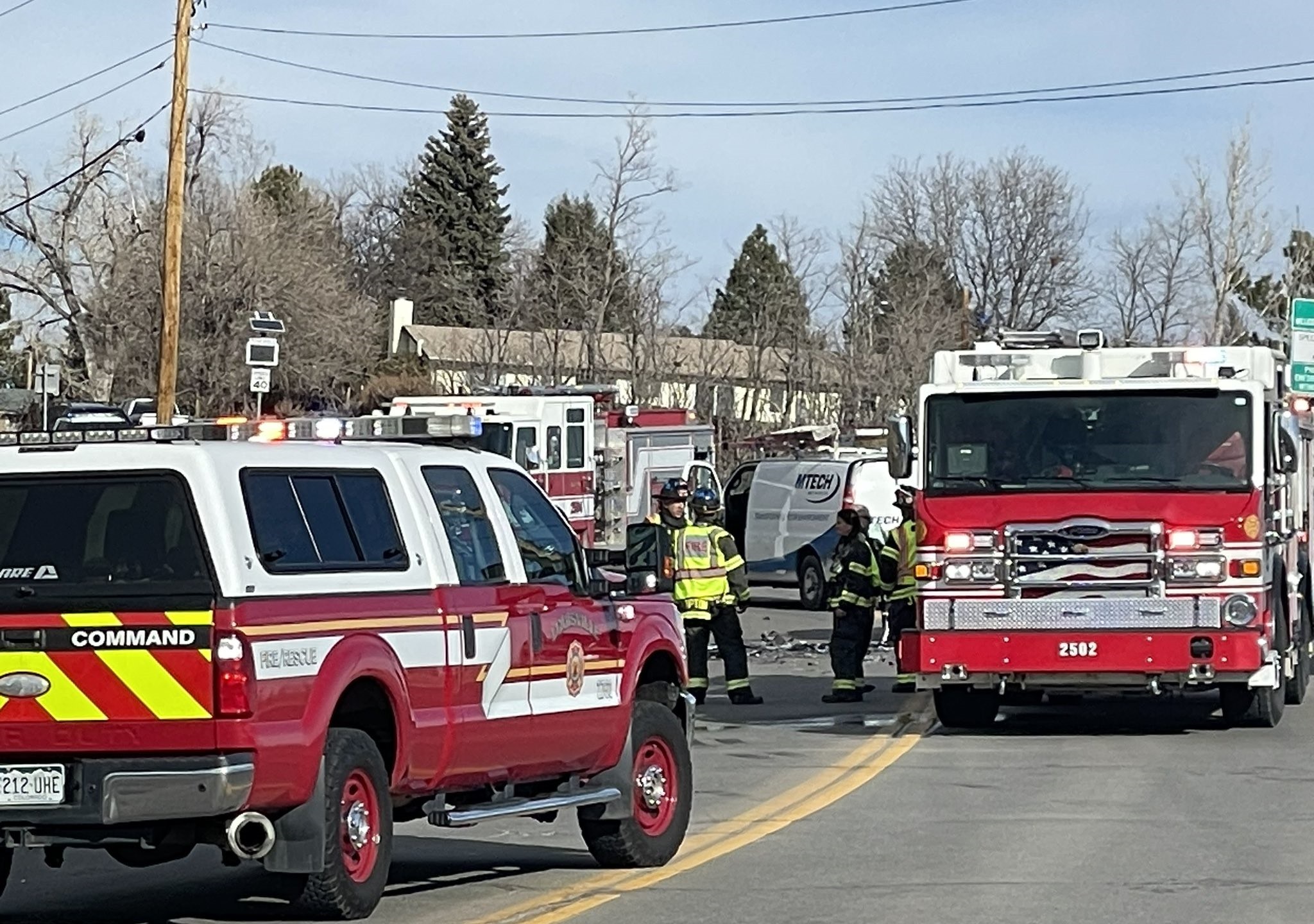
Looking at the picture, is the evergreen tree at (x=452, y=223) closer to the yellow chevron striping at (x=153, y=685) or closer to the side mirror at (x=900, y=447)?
the side mirror at (x=900, y=447)

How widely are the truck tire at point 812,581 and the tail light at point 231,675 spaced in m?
24.1

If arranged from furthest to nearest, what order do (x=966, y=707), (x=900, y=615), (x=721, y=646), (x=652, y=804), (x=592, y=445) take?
(x=592, y=445), (x=900, y=615), (x=721, y=646), (x=966, y=707), (x=652, y=804)

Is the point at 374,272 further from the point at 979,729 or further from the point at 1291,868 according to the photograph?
the point at 1291,868

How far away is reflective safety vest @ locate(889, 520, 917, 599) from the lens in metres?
19.5

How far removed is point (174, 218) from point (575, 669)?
1970 cm

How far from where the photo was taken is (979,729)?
16922mm

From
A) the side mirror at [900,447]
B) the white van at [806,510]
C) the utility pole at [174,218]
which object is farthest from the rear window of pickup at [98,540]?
the white van at [806,510]

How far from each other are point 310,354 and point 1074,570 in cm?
3904

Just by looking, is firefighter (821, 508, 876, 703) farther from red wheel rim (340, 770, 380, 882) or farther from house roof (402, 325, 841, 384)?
house roof (402, 325, 841, 384)

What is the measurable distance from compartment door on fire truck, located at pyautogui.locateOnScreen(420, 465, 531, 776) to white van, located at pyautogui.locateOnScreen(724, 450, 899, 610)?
2132 centimetres

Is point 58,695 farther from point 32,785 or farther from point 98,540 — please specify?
point 98,540

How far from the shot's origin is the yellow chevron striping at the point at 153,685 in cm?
748

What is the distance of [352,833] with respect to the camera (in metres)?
8.23

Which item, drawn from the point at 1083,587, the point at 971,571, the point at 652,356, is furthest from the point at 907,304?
the point at 1083,587
